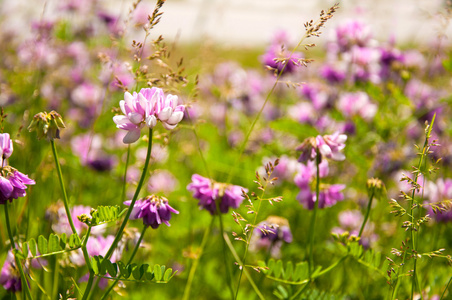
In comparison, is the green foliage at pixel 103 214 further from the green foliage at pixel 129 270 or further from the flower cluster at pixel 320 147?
the flower cluster at pixel 320 147

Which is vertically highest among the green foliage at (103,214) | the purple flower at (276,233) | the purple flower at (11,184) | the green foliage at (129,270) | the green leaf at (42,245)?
the purple flower at (11,184)

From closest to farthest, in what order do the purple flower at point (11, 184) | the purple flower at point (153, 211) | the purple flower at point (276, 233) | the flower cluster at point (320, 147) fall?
the purple flower at point (11, 184) < the purple flower at point (153, 211) < the flower cluster at point (320, 147) < the purple flower at point (276, 233)

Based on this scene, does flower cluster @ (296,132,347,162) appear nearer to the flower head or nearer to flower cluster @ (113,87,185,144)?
flower cluster @ (113,87,185,144)

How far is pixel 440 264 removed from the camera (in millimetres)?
1926

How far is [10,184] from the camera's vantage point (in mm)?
1025

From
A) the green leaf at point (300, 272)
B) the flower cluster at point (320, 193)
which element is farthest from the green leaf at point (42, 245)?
the flower cluster at point (320, 193)

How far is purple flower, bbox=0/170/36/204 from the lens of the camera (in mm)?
1019

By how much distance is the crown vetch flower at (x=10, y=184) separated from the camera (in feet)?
3.34

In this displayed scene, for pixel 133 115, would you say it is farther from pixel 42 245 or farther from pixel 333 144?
pixel 333 144

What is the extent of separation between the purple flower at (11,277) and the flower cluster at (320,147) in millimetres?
746

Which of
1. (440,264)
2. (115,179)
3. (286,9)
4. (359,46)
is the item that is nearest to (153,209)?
(440,264)

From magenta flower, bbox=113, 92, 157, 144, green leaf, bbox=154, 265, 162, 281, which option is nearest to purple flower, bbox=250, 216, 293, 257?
green leaf, bbox=154, 265, 162, 281

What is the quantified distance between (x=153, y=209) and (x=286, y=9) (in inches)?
352

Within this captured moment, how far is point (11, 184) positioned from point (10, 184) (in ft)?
0.07
